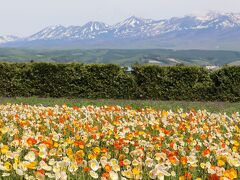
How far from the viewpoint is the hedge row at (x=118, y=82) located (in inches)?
1080

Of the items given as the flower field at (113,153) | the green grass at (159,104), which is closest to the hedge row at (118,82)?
the green grass at (159,104)

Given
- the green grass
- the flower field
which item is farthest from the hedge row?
the flower field

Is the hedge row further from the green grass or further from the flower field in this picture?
the flower field

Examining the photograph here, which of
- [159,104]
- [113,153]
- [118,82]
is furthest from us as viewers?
[118,82]

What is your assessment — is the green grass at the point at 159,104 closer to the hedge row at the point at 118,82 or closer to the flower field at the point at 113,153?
the hedge row at the point at 118,82

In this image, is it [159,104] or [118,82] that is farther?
[118,82]

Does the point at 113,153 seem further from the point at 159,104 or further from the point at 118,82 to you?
the point at 118,82

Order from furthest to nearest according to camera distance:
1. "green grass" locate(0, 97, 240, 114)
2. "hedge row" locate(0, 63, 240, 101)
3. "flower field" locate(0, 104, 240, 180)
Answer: "hedge row" locate(0, 63, 240, 101), "green grass" locate(0, 97, 240, 114), "flower field" locate(0, 104, 240, 180)

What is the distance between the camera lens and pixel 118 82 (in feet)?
91.2

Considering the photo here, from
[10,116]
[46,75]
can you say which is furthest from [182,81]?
[10,116]

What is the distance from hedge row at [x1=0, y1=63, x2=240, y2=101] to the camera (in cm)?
2744

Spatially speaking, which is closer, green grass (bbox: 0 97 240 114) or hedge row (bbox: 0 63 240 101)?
green grass (bbox: 0 97 240 114)

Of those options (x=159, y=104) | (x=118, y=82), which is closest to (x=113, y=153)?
(x=159, y=104)

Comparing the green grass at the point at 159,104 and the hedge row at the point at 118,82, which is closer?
the green grass at the point at 159,104
